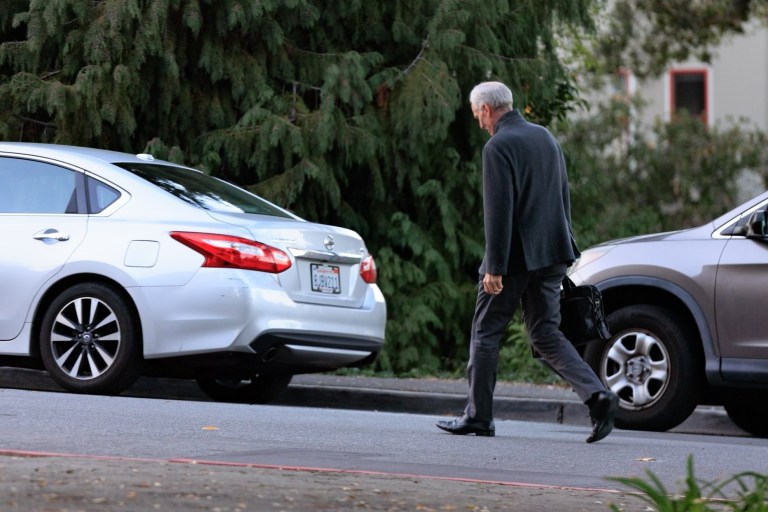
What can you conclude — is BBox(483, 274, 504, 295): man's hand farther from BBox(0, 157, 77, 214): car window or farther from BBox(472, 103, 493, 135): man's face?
BBox(0, 157, 77, 214): car window

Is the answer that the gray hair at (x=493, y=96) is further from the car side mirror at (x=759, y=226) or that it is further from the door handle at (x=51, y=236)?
the door handle at (x=51, y=236)

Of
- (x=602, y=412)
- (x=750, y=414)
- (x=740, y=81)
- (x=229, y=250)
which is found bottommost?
(x=750, y=414)

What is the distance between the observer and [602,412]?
7789 millimetres

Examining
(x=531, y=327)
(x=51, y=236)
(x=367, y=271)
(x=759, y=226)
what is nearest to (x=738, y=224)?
(x=759, y=226)

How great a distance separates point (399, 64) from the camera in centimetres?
1387

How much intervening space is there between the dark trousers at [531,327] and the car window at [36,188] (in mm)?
2778

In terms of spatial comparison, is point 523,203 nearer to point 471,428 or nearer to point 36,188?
point 471,428

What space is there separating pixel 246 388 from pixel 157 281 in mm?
1598

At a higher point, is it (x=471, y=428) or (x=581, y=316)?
(x=581, y=316)

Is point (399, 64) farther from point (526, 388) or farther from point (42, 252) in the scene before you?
point (42, 252)

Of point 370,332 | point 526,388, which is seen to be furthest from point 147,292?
point 526,388

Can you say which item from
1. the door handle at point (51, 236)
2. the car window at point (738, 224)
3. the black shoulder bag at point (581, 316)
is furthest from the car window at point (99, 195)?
the car window at point (738, 224)

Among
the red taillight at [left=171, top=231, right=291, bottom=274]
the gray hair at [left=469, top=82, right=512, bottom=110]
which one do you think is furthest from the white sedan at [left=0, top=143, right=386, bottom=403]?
the gray hair at [left=469, top=82, right=512, bottom=110]

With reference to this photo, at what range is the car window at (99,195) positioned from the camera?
30.3 feet
